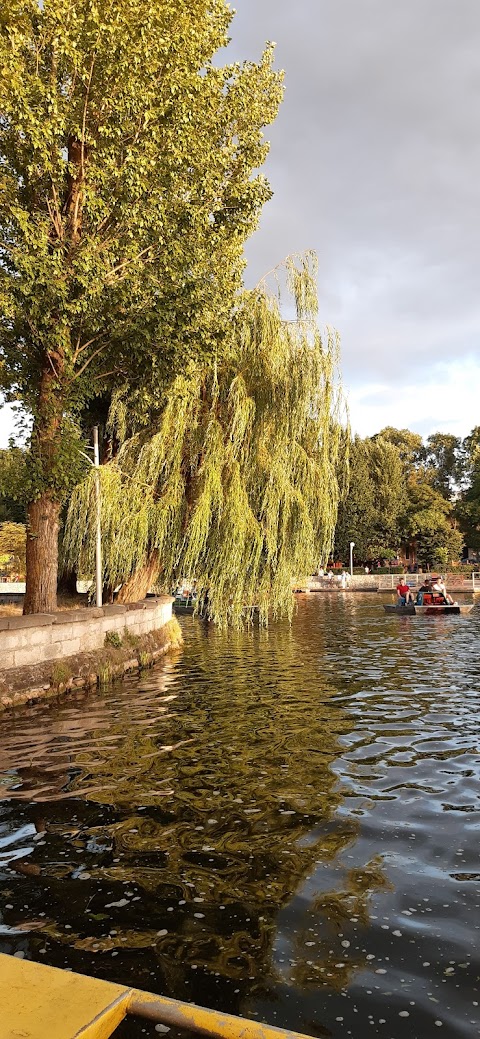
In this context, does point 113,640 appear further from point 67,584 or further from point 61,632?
point 67,584

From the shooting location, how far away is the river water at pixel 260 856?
356cm

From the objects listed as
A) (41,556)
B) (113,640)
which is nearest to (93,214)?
(41,556)

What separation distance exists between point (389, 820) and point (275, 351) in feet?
50.3

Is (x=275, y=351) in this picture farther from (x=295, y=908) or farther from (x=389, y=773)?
(x=295, y=908)

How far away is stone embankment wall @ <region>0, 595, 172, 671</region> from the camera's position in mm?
11531

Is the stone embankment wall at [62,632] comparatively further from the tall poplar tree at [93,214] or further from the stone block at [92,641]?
the tall poplar tree at [93,214]

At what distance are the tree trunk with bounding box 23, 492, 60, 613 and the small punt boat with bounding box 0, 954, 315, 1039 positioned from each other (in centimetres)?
1127

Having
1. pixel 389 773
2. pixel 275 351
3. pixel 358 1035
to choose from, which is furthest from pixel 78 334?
pixel 358 1035

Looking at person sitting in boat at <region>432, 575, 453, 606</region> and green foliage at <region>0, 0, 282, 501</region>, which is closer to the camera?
green foliage at <region>0, 0, 282, 501</region>

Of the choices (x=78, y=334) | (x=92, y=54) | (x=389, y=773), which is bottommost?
(x=389, y=773)

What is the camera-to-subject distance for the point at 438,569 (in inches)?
2451

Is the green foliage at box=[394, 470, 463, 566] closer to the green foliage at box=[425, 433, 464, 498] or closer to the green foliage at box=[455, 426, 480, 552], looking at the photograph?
the green foliage at box=[455, 426, 480, 552]

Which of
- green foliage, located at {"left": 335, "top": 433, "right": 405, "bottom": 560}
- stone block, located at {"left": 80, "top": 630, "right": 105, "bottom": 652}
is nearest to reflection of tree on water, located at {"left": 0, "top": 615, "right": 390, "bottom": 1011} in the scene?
stone block, located at {"left": 80, "top": 630, "right": 105, "bottom": 652}

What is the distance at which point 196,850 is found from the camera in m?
5.36
